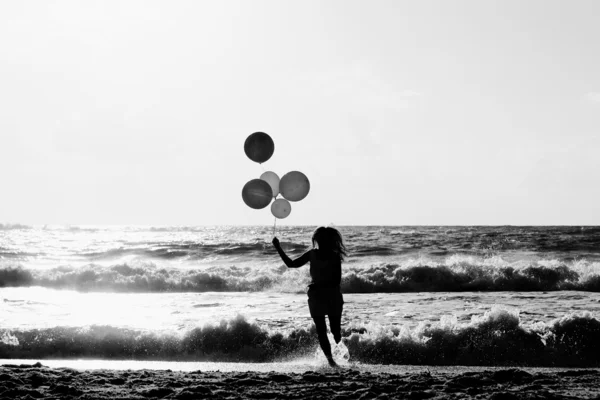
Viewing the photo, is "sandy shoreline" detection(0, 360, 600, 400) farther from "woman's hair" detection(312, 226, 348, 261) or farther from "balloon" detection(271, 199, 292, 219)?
"balloon" detection(271, 199, 292, 219)

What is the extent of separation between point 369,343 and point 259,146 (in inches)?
131

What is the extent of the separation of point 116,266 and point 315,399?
18635 millimetres

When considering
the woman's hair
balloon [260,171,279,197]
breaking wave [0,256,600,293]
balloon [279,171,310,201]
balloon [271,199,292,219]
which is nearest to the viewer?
the woman's hair

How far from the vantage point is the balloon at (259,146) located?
8242 millimetres

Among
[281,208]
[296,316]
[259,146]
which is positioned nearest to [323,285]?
[281,208]

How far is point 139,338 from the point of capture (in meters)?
9.30

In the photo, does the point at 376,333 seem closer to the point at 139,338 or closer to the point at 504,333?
the point at 504,333

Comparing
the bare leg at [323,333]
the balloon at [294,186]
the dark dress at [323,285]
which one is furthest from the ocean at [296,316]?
the balloon at [294,186]

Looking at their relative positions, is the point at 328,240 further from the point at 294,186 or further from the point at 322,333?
the point at 294,186

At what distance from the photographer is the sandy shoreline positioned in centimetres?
530

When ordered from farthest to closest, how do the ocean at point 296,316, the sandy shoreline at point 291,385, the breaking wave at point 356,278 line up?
1. the breaking wave at point 356,278
2. the ocean at point 296,316
3. the sandy shoreline at point 291,385

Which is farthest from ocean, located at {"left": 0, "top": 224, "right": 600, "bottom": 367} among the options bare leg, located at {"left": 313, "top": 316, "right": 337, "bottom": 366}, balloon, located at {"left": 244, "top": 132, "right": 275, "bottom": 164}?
balloon, located at {"left": 244, "top": 132, "right": 275, "bottom": 164}

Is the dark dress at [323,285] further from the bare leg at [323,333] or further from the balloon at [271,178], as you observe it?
the balloon at [271,178]

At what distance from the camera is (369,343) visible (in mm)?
8750
